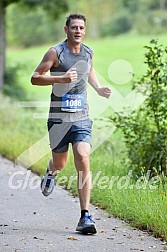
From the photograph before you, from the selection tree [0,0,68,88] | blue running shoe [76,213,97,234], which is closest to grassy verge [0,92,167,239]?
blue running shoe [76,213,97,234]

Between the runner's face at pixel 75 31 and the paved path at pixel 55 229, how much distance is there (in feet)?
6.17

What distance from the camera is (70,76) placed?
713 cm

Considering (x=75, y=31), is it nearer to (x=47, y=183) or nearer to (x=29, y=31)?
(x=47, y=183)

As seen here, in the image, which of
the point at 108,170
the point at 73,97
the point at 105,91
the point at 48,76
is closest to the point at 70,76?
the point at 48,76

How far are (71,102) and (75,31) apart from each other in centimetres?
70

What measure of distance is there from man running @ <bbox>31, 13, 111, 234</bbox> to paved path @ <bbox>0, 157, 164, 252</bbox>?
34cm

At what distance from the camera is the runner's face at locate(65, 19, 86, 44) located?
7523 millimetres

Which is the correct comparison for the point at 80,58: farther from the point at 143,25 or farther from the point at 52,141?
the point at 143,25

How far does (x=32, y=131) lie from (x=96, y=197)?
7.04m

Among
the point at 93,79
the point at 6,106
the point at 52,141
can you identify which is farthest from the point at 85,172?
the point at 6,106

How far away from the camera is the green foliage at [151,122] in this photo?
9.82 metres

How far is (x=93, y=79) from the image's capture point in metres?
7.91

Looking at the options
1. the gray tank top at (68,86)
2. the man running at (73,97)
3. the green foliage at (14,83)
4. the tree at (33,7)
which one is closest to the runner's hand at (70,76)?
the man running at (73,97)

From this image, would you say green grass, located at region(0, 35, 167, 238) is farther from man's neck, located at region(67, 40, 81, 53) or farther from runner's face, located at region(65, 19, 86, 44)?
runner's face, located at region(65, 19, 86, 44)
